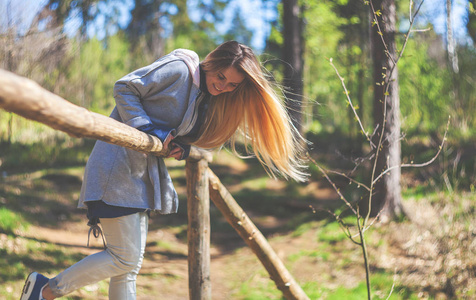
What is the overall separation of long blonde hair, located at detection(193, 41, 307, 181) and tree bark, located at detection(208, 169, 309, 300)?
343 millimetres

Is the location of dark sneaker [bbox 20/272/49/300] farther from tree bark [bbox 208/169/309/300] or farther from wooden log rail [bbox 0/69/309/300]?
tree bark [bbox 208/169/309/300]

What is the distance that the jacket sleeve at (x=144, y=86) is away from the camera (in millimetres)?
2111

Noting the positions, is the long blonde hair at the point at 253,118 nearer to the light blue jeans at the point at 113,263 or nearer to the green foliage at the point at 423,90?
the light blue jeans at the point at 113,263

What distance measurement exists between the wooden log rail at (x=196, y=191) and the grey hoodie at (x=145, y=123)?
179mm

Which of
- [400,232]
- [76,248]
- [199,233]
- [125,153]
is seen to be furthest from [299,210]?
[125,153]

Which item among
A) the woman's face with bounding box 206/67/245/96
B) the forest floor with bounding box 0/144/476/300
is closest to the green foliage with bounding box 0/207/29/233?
the forest floor with bounding box 0/144/476/300

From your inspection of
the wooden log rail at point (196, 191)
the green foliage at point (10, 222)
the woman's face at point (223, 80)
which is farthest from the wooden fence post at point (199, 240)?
the green foliage at point (10, 222)

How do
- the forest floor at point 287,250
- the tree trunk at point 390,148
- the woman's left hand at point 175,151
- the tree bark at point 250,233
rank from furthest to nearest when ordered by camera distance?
the tree trunk at point 390,148 → the forest floor at point 287,250 → the tree bark at point 250,233 → the woman's left hand at point 175,151

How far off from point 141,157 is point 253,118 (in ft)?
2.54

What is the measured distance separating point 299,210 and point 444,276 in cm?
341

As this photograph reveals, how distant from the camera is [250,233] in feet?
9.89

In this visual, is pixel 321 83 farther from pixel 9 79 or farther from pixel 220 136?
pixel 9 79

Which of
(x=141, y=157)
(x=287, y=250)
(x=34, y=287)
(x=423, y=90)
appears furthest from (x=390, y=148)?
(x=423, y=90)

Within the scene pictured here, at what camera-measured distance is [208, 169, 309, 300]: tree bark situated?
2922 mm
